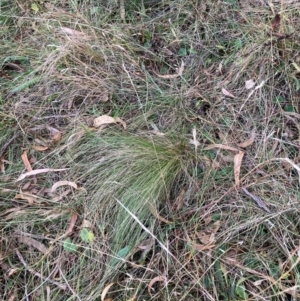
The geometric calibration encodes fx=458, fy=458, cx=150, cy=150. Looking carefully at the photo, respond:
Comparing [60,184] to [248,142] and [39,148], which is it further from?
[248,142]

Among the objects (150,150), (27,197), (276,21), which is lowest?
(27,197)

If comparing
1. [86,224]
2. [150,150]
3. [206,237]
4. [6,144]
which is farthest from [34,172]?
[206,237]

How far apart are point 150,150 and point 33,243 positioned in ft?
1.63

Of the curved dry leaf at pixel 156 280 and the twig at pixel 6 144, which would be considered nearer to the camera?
the curved dry leaf at pixel 156 280

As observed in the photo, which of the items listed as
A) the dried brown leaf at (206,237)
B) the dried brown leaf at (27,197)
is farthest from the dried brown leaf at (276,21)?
the dried brown leaf at (27,197)

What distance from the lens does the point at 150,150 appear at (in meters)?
1.58

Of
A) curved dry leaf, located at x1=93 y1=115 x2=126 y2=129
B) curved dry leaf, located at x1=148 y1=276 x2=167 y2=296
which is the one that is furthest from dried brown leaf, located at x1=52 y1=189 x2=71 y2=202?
curved dry leaf, located at x1=148 y1=276 x2=167 y2=296

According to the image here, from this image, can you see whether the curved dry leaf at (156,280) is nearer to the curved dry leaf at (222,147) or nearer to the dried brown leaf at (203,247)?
the dried brown leaf at (203,247)

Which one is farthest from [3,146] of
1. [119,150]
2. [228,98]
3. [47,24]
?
[228,98]

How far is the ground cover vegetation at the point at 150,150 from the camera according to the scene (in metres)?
1.41

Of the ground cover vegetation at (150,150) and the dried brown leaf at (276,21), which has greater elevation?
the dried brown leaf at (276,21)

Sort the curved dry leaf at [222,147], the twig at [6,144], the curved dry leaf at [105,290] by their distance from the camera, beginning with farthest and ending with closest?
the twig at [6,144], the curved dry leaf at [222,147], the curved dry leaf at [105,290]

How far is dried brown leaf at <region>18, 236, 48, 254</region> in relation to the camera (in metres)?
1.49

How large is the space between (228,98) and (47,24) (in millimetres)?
850
